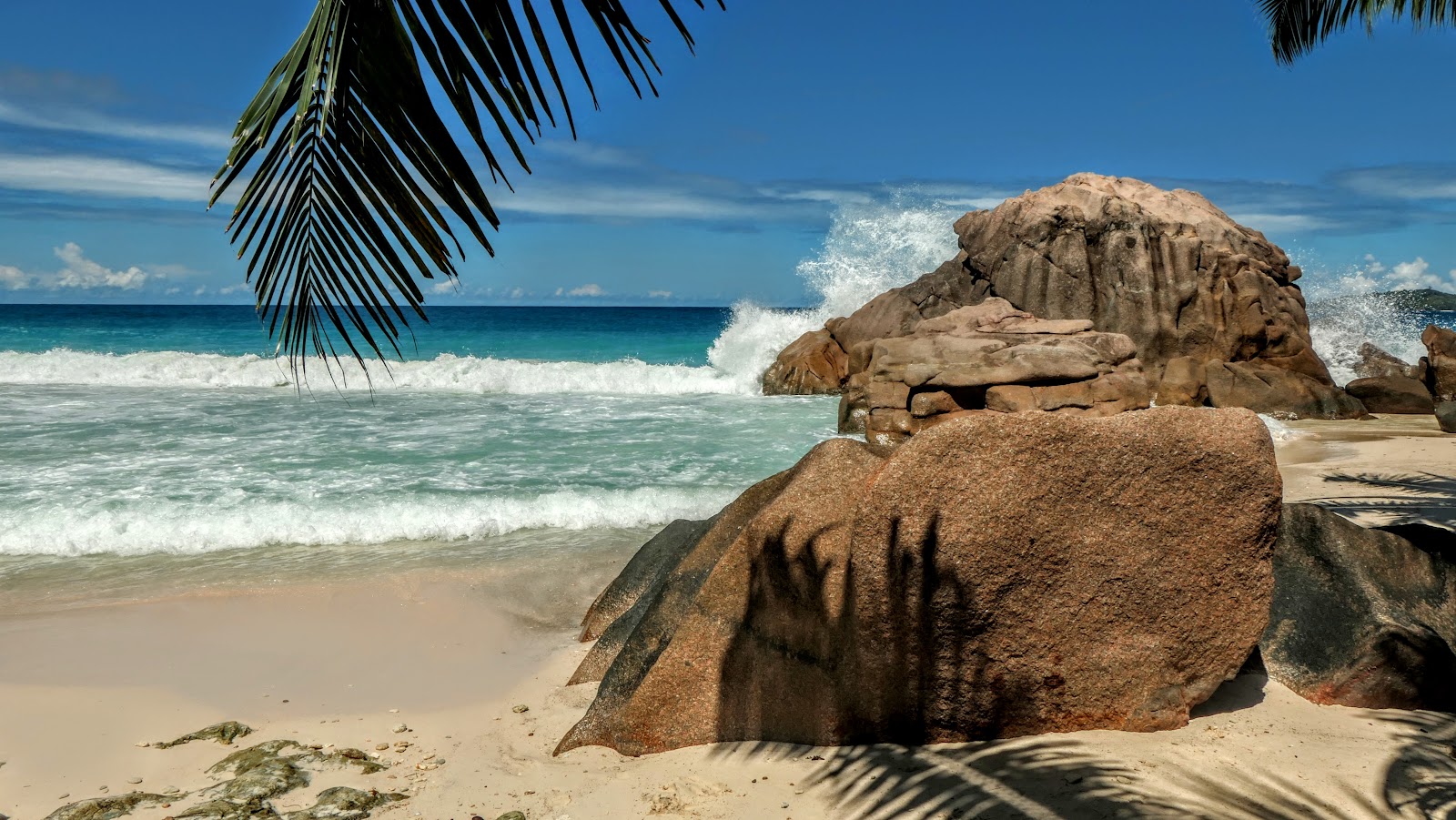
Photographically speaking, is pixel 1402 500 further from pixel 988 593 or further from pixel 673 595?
pixel 673 595

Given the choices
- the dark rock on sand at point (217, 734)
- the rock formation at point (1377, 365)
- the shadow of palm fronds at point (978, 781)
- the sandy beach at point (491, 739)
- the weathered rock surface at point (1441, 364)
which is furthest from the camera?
the rock formation at point (1377, 365)

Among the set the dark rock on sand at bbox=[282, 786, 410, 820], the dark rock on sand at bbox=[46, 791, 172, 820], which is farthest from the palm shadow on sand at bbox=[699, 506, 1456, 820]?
the dark rock on sand at bbox=[46, 791, 172, 820]

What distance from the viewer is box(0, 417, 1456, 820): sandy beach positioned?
10.7 feet

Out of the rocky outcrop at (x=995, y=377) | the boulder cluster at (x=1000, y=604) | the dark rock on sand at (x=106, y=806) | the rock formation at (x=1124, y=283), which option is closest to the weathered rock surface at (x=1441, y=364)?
the rock formation at (x=1124, y=283)

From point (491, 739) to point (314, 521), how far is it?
5075mm

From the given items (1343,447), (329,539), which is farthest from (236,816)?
(1343,447)

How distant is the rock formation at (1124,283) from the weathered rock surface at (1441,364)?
64.9 inches

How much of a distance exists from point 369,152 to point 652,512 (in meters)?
7.29

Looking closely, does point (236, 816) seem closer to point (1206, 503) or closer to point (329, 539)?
point (1206, 503)

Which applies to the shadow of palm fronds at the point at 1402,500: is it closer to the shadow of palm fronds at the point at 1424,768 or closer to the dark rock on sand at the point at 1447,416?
the shadow of palm fronds at the point at 1424,768

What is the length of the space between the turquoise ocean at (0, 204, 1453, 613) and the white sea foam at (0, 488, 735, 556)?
0.08 feet

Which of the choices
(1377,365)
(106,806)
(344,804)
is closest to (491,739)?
(344,804)

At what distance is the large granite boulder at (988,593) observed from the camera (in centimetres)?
351

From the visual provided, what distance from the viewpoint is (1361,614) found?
4.04 m
